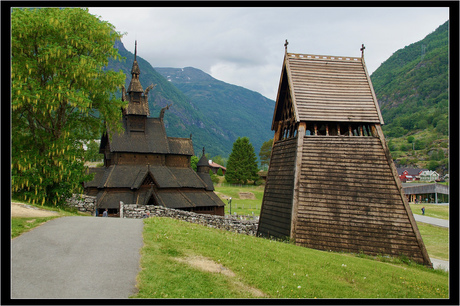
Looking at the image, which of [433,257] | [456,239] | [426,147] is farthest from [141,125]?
[426,147]

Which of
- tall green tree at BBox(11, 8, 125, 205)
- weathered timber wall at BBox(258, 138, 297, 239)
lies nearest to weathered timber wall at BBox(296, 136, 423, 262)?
weathered timber wall at BBox(258, 138, 297, 239)

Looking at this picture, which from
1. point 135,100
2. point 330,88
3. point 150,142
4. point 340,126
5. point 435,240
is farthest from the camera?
point 135,100

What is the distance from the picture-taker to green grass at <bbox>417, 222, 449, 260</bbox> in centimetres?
2671

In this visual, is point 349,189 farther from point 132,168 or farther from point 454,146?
point 132,168

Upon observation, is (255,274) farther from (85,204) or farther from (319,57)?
(85,204)

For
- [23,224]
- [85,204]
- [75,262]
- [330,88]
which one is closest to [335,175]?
[330,88]

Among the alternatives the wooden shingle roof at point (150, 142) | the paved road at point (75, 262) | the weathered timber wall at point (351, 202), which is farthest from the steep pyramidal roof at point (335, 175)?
the wooden shingle roof at point (150, 142)

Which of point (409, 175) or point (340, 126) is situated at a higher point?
point (340, 126)

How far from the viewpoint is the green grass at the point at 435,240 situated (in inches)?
1051

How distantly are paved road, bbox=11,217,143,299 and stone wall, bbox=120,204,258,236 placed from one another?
1428 centimetres

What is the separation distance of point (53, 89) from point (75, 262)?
1228cm

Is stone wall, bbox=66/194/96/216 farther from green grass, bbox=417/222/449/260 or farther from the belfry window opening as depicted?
green grass, bbox=417/222/449/260

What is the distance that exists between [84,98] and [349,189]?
51.7 ft

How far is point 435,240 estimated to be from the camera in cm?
3200
